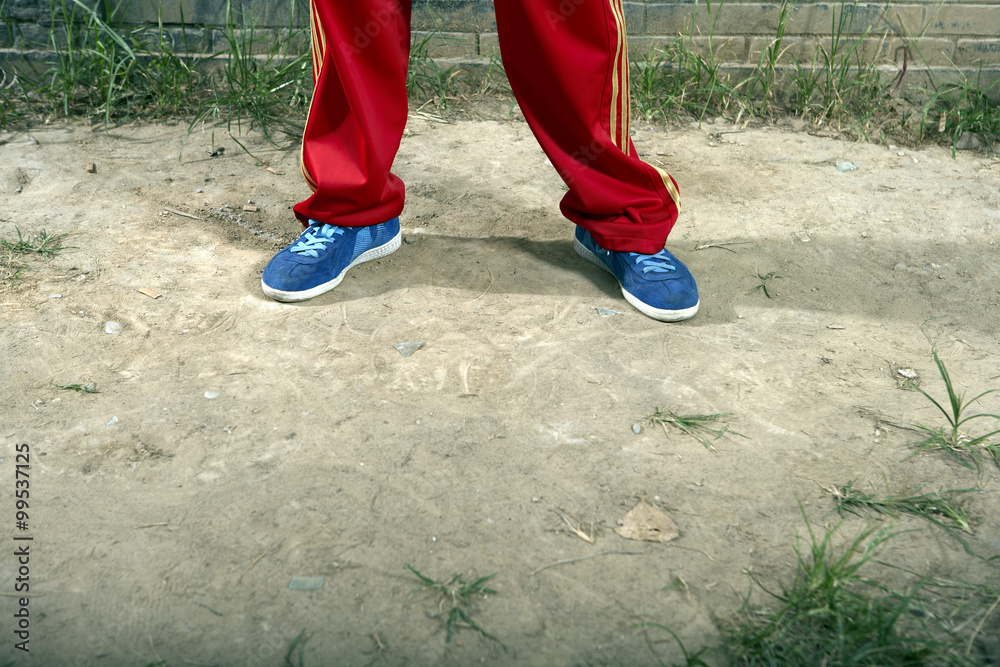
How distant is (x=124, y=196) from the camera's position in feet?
7.39

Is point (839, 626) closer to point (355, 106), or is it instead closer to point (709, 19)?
point (355, 106)

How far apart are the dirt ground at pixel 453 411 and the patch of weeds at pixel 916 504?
2 cm

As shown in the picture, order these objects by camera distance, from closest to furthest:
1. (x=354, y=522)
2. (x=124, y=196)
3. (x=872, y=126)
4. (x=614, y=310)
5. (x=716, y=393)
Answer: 1. (x=354, y=522)
2. (x=716, y=393)
3. (x=614, y=310)
4. (x=124, y=196)
5. (x=872, y=126)

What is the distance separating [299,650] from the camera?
3.21 ft

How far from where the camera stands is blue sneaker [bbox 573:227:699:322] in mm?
1703

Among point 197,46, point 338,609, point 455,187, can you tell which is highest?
point 197,46

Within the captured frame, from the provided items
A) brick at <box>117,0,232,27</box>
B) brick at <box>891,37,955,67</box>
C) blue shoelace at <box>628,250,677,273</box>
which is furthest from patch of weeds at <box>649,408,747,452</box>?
brick at <box>117,0,232,27</box>

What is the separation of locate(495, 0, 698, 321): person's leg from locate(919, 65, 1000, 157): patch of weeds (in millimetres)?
1560

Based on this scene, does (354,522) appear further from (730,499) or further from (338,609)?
(730,499)

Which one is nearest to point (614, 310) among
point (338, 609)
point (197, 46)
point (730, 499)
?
point (730, 499)

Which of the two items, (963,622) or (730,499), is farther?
(730,499)

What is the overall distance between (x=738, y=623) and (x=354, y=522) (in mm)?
591

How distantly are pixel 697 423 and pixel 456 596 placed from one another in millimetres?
594

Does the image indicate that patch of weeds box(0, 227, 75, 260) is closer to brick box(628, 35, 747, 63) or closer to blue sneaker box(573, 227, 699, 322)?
blue sneaker box(573, 227, 699, 322)
